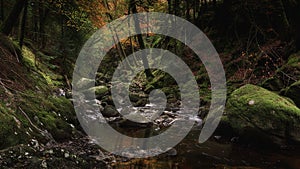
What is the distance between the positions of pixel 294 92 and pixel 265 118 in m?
1.84

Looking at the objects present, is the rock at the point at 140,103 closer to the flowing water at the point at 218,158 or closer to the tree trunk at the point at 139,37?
the tree trunk at the point at 139,37

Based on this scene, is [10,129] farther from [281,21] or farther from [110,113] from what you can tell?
[281,21]

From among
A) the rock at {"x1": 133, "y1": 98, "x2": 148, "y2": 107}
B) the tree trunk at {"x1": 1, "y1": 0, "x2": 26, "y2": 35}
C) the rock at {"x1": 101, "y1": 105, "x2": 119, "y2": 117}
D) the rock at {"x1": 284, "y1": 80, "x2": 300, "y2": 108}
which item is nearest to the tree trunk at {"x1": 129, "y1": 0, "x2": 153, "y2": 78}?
the rock at {"x1": 133, "y1": 98, "x2": 148, "y2": 107}

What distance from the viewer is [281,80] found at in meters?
8.54

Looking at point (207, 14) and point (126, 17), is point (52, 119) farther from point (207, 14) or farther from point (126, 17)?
point (207, 14)

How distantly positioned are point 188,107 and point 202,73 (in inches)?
126

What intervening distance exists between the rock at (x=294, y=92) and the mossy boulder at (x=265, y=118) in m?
0.57

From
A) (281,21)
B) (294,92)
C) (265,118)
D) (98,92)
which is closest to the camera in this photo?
(265,118)

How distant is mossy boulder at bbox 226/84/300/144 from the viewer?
19.9 ft

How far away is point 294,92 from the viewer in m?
7.41

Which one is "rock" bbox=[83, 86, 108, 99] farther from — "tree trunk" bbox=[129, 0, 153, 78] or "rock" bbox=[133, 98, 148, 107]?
"tree trunk" bbox=[129, 0, 153, 78]

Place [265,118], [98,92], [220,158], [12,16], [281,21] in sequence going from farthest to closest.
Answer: [98,92] → [281,21] → [12,16] → [265,118] → [220,158]

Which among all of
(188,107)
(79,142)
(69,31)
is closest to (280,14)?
(188,107)

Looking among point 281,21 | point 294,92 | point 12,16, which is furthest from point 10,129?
point 281,21
